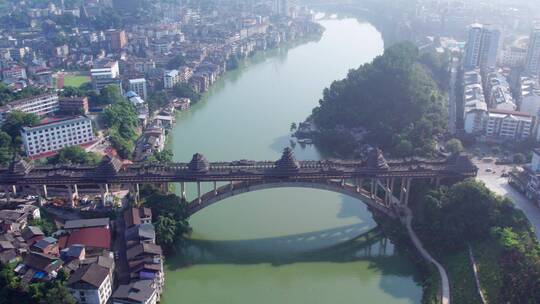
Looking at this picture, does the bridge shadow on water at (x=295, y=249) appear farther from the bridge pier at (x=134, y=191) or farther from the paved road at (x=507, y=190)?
the paved road at (x=507, y=190)

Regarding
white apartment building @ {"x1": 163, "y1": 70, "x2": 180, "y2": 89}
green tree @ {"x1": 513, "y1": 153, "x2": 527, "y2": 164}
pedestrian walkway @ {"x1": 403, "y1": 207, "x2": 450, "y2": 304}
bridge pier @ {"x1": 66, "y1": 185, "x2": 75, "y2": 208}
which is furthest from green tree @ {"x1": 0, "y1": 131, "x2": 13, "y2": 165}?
green tree @ {"x1": 513, "y1": 153, "x2": 527, "y2": 164}

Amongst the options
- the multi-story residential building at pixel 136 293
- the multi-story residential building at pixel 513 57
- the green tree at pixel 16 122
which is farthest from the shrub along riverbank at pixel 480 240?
the multi-story residential building at pixel 513 57

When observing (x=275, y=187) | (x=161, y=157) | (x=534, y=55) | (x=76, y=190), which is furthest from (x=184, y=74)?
(x=534, y=55)

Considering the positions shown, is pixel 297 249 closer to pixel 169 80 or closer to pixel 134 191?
pixel 134 191

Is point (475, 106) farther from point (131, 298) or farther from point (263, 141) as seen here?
point (131, 298)

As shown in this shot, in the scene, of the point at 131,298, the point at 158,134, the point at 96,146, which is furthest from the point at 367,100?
the point at 131,298
